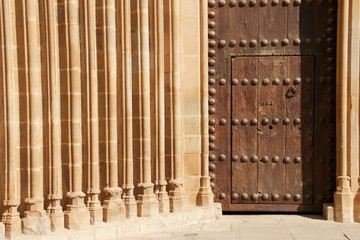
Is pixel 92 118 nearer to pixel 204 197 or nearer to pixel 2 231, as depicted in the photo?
pixel 2 231

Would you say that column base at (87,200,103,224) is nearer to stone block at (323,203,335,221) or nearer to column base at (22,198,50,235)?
column base at (22,198,50,235)

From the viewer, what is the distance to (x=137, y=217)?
191 inches

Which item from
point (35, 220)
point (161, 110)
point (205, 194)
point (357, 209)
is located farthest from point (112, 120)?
point (357, 209)

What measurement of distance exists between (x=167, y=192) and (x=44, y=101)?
1.62 m

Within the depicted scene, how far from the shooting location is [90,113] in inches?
184

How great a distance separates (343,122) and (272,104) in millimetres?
791

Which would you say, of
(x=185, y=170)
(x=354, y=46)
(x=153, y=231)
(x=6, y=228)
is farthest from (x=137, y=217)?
(x=354, y=46)

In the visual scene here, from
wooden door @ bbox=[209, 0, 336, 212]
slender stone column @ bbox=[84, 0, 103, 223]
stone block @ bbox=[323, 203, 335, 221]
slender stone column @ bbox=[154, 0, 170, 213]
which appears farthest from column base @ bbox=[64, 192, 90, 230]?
stone block @ bbox=[323, 203, 335, 221]

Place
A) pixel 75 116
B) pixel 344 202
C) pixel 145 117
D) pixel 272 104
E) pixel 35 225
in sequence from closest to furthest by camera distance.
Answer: pixel 35 225, pixel 75 116, pixel 145 117, pixel 344 202, pixel 272 104

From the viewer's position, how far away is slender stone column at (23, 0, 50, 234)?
4293mm

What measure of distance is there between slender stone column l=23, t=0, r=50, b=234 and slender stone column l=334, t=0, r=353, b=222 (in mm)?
3024

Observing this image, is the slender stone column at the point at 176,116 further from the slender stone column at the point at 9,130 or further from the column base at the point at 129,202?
the slender stone column at the point at 9,130

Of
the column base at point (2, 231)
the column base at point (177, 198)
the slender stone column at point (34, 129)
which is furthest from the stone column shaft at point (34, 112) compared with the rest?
the column base at point (177, 198)

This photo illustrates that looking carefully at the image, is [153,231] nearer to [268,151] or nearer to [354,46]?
[268,151]
